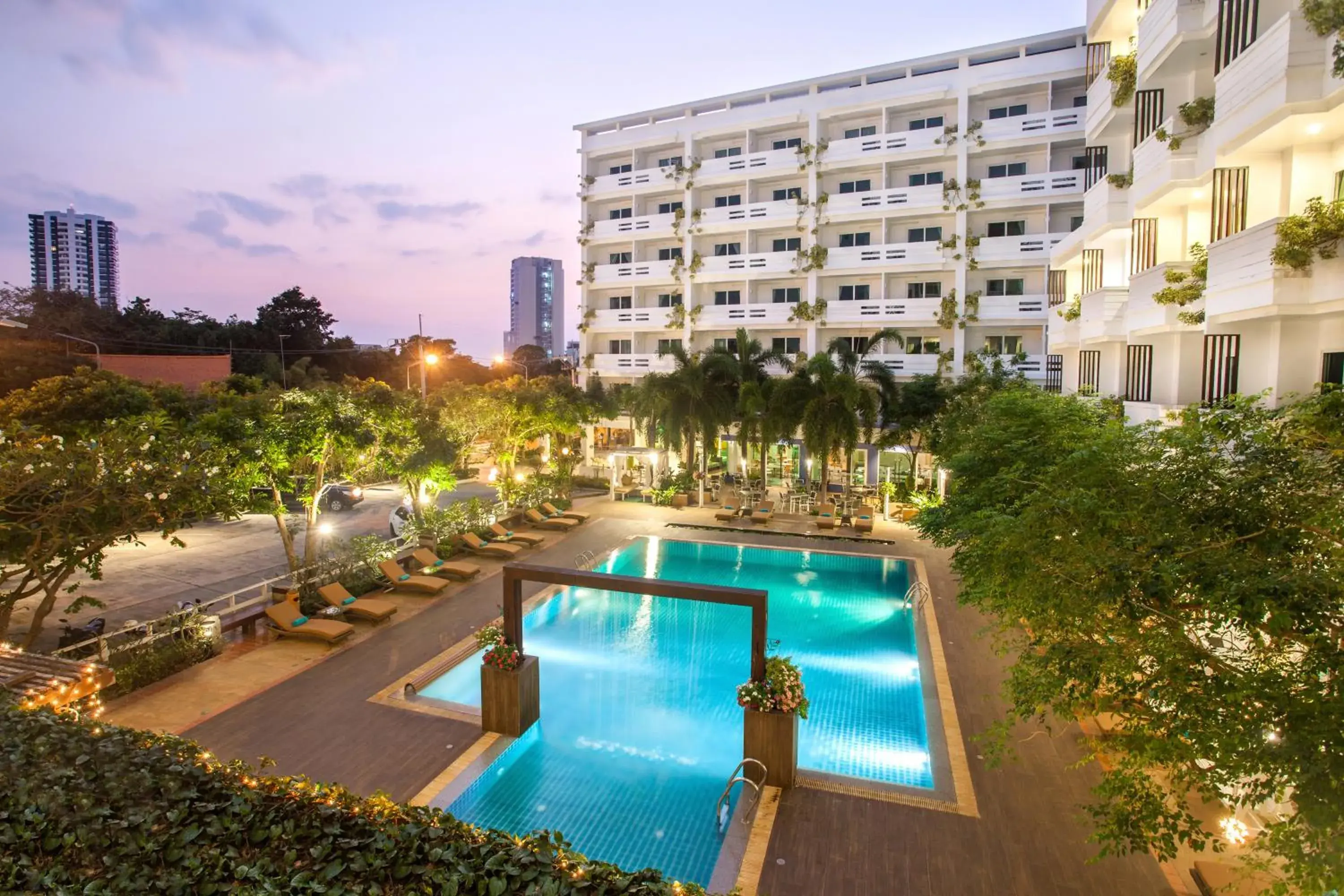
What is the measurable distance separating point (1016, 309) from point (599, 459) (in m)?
18.9

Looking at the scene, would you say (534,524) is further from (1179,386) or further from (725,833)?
(1179,386)

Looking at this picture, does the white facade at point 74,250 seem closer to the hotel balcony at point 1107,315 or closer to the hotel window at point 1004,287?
the hotel window at point 1004,287

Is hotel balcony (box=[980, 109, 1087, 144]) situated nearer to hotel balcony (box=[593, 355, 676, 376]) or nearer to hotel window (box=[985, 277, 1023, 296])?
hotel window (box=[985, 277, 1023, 296])

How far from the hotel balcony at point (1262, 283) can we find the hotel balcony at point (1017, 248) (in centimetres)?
1849

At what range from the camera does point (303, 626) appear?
1212cm

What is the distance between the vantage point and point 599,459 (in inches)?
1296

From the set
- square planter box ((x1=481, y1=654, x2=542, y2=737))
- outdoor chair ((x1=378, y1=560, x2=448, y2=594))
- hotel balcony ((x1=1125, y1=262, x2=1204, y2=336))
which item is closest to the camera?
square planter box ((x1=481, y1=654, x2=542, y2=737))

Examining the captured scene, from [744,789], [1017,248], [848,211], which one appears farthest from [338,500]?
[1017,248]

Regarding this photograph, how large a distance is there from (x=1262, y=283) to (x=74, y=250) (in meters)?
144

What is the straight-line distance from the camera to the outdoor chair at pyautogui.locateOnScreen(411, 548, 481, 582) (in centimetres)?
1585

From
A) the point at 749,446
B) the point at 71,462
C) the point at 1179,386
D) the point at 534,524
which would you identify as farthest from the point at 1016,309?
the point at 71,462

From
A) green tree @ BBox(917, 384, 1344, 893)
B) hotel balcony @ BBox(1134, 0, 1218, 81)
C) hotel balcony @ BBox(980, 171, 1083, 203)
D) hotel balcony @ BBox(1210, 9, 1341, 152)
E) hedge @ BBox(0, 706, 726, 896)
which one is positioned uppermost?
hotel balcony @ BBox(980, 171, 1083, 203)

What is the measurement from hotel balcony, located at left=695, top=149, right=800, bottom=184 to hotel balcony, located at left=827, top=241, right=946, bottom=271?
14.5 ft

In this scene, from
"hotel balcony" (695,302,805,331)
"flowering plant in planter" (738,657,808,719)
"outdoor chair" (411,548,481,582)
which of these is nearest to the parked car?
"outdoor chair" (411,548,481,582)
